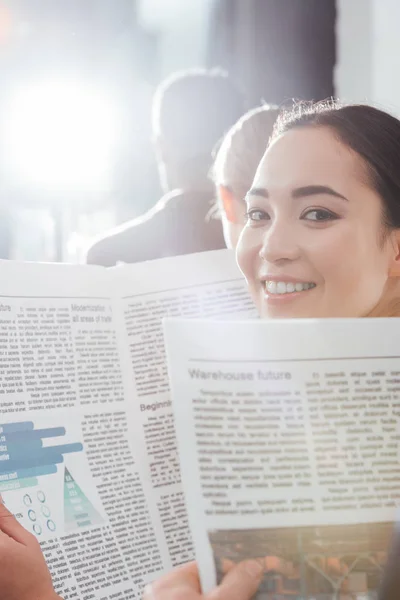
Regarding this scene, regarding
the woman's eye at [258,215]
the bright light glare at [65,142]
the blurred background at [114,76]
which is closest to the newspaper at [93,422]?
the woman's eye at [258,215]

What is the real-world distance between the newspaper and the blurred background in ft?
4.86

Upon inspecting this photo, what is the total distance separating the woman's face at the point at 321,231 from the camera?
0.71m

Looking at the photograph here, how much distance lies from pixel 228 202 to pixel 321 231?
1.01 ft

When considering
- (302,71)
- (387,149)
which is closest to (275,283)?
(387,149)

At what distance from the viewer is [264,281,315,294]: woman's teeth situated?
72cm

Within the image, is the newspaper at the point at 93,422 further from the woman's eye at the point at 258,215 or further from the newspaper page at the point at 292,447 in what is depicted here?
the newspaper page at the point at 292,447

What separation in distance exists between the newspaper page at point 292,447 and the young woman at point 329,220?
0.65ft

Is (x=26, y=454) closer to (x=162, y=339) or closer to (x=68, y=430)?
(x=68, y=430)

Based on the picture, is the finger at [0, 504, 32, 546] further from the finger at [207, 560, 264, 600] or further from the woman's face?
the woman's face

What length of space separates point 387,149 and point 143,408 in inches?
13.9

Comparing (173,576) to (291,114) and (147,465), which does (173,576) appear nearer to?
(147,465)

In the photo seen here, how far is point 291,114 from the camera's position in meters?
0.82

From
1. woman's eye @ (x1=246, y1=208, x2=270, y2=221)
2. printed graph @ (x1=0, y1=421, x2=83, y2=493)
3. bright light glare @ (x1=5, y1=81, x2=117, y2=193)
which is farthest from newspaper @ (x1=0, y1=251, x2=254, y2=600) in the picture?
bright light glare @ (x1=5, y1=81, x2=117, y2=193)

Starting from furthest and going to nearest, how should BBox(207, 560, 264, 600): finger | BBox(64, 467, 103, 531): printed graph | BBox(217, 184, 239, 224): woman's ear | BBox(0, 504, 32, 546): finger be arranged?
BBox(217, 184, 239, 224): woman's ear
BBox(64, 467, 103, 531): printed graph
BBox(0, 504, 32, 546): finger
BBox(207, 560, 264, 600): finger
